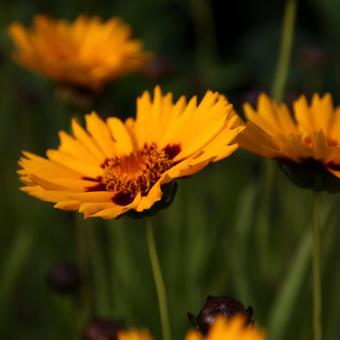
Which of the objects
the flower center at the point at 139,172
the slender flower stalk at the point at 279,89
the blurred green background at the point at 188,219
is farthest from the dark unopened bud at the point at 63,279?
the flower center at the point at 139,172

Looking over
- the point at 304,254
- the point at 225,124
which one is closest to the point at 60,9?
the point at 304,254

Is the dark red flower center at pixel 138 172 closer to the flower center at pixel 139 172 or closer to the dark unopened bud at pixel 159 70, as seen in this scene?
the flower center at pixel 139 172

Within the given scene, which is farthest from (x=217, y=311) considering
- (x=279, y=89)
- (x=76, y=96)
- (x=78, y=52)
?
(x=78, y=52)

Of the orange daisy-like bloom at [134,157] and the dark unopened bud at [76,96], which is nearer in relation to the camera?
the orange daisy-like bloom at [134,157]

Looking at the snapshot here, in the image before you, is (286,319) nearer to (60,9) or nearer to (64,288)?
(64,288)

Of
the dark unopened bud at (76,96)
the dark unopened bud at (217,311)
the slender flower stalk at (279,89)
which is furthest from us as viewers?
the dark unopened bud at (76,96)

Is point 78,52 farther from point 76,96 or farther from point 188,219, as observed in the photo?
point 188,219

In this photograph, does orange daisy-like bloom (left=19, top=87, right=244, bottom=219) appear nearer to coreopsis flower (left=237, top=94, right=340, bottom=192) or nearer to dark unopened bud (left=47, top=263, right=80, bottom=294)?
coreopsis flower (left=237, top=94, right=340, bottom=192)
